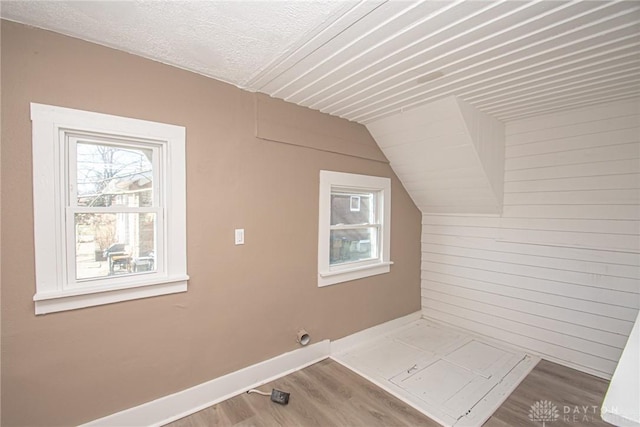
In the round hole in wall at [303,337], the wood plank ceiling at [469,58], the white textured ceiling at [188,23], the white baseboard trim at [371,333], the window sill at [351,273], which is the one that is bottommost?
the white baseboard trim at [371,333]

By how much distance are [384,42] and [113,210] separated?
77.3 inches

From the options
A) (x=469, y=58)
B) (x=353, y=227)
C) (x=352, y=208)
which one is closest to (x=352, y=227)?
(x=353, y=227)

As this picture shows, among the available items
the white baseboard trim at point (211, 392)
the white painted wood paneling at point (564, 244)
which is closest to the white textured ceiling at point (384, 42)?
the white painted wood paneling at point (564, 244)

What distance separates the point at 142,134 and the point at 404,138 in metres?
2.38

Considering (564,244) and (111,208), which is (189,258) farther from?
(564,244)

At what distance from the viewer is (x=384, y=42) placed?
171 centimetres

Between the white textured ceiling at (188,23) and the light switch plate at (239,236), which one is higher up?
the white textured ceiling at (188,23)

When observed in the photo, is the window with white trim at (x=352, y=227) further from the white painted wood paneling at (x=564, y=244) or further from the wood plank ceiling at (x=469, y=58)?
the white painted wood paneling at (x=564, y=244)

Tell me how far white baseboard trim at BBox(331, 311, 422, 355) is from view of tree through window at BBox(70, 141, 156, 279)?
6.42 ft

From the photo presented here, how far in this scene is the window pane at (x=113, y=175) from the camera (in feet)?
5.95

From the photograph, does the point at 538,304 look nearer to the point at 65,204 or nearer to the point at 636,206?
the point at 636,206

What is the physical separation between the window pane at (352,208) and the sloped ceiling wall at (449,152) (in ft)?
1.76

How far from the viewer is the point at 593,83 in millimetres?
2174

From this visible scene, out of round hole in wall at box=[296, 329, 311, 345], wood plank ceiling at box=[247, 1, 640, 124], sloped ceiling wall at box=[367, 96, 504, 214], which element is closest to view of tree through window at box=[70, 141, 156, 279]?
wood plank ceiling at box=[247, 1, 640, 124]
